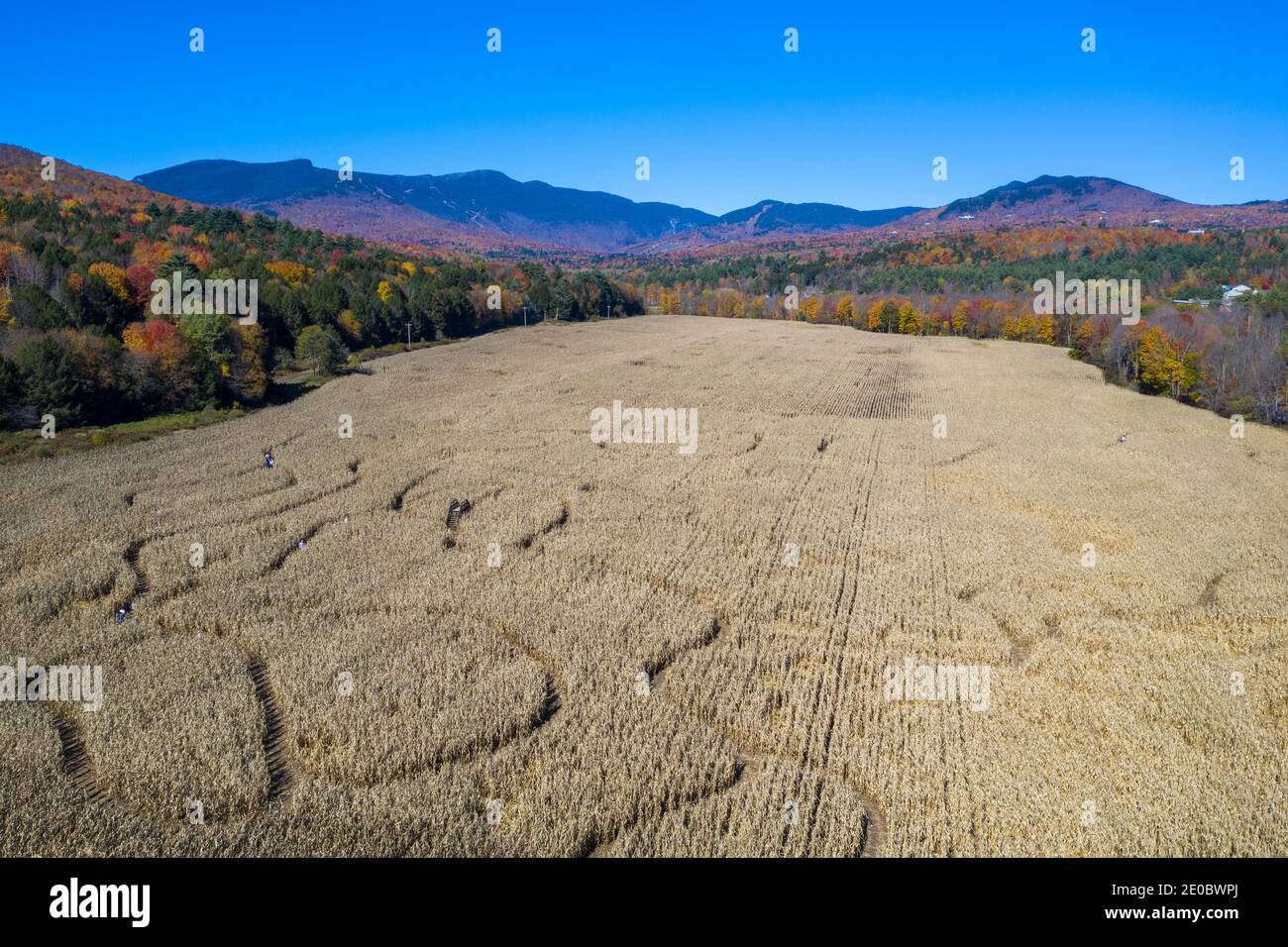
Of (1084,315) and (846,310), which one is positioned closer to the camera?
(1084,315)

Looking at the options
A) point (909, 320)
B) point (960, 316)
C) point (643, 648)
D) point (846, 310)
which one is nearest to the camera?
point (643, 648)

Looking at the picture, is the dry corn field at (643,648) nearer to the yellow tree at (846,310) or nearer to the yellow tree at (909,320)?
the yellow tree at (909,320)

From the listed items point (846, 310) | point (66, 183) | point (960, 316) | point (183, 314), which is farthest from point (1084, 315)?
point (66, 183)

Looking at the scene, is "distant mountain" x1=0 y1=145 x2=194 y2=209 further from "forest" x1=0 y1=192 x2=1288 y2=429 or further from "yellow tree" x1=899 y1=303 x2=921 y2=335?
"yellow tree" x1=899 y1=303 x2=921 y2=335

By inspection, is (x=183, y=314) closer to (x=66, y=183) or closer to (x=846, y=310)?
(x=66, y=183)

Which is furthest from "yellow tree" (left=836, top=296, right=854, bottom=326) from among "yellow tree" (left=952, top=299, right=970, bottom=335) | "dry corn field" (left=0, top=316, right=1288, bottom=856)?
"dry corn field" (left=0, top=316, right=1288, bottom=856)

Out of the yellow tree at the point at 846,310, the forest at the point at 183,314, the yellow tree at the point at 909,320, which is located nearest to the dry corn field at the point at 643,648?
the forest at the point at 183,314

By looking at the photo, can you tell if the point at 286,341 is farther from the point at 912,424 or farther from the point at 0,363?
the point at 912,424

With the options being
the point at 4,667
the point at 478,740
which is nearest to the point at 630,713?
the point at 478,740
